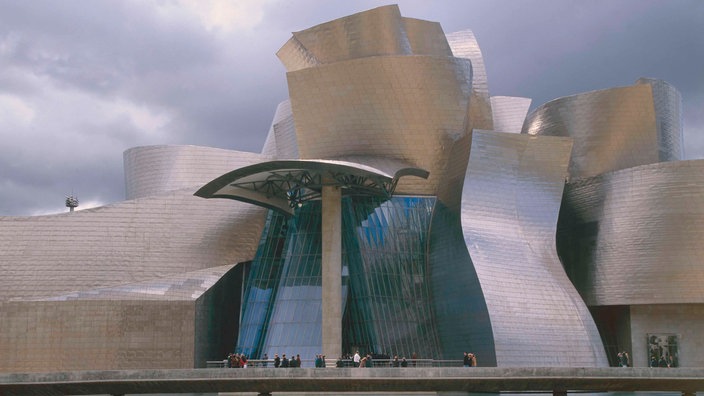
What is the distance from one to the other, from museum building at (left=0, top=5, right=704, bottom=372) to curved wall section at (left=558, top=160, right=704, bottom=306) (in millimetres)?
82

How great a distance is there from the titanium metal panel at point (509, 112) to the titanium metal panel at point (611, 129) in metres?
4.58

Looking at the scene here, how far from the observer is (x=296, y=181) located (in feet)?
108

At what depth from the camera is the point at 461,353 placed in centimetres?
3331

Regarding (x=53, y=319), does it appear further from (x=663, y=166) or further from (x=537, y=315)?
(x=663, y=166)

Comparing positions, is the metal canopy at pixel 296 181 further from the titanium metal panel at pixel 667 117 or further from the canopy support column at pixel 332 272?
the titanium metal panel at pixel 667 117

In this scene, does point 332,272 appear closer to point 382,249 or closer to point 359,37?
point 382,249

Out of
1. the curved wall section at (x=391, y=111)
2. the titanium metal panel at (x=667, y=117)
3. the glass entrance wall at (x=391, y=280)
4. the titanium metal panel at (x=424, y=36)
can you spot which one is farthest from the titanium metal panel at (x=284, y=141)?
the titanium metal panel at (x=667, y=117)

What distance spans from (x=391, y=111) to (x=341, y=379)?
17.1 m

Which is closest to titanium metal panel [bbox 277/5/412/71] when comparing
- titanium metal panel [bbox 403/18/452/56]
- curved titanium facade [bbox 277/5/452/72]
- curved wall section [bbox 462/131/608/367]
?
curved titanium facade [bbox 277/5/452/72]

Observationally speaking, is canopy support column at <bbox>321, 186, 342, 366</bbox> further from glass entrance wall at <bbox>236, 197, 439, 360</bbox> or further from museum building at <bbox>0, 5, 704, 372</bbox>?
glass entrance wall at <bbox>236, 197, 439, 360</bbox>

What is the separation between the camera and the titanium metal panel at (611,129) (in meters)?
40.2

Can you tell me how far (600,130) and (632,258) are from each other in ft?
26.0

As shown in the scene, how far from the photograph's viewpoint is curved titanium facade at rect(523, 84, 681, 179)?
132 feet

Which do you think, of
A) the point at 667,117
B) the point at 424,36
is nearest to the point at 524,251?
the point at 424,36
